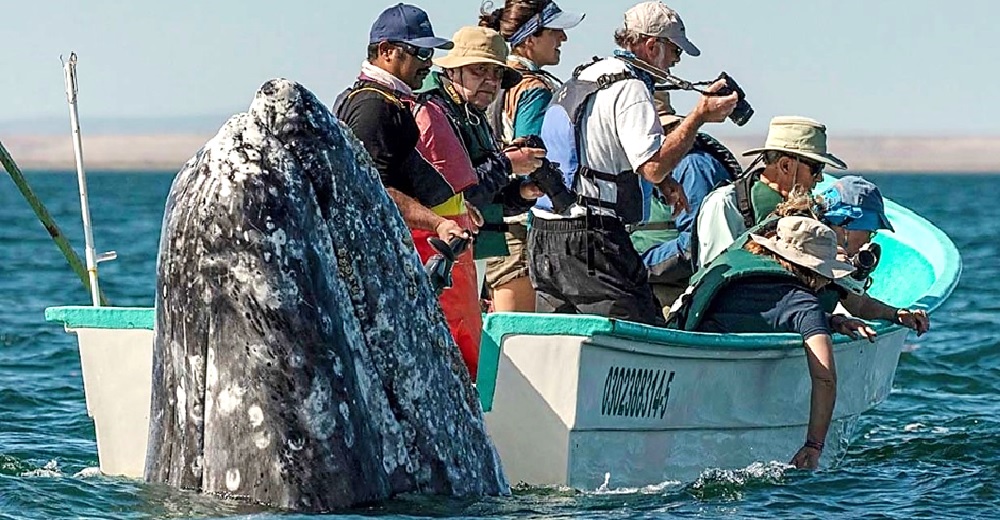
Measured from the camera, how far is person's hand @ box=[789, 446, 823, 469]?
7867 millimetres

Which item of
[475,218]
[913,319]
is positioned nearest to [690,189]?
[913,319]

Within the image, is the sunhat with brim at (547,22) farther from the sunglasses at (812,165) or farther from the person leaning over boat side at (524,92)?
the sunglasses at (812,165)

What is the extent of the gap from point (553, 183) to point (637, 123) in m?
0.47

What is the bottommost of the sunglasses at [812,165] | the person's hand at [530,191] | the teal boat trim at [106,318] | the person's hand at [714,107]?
the teal boat trim at [106,318]

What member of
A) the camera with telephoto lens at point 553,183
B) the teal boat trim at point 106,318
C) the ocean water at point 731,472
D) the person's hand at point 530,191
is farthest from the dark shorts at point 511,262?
the teal boat trim at point 106,318

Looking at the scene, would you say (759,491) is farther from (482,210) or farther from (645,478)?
(482,210)

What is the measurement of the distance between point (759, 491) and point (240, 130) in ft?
10.7

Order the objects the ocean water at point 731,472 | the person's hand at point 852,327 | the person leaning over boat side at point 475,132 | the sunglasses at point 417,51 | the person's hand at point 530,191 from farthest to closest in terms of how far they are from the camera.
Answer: the person's hand at point 852,327 < the person's hand at point 530,191 < the person leaning over boat side at point 475,132 < the sunglasses at point 417,51 < the ocean water at point 731,472

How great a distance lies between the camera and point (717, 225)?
8.62 metres

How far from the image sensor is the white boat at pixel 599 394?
21.9ft

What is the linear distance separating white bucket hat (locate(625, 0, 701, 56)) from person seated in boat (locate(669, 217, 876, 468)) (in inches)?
44.3

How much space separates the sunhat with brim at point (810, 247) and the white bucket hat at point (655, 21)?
45.6 inches

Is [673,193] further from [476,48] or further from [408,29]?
[408,29]

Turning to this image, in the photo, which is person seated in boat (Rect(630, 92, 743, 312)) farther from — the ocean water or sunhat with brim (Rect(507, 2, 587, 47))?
the ocean water
